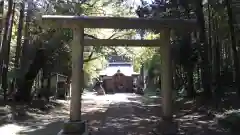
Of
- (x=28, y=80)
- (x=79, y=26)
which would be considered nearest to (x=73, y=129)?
(x=79, y=26)

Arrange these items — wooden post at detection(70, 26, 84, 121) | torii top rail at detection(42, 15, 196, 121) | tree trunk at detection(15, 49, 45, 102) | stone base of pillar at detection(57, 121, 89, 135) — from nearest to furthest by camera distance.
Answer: stone base of pillar at detection(57, 121, 89, 135) → torii top rail at detection(42, 15, 196, 121) → wooden post at detection(70, 26, 84, 121) → tree trunk at detection(15, 49, 45, 102)

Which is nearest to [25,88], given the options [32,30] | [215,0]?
[32,30]

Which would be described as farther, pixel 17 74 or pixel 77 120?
pixel 17 74

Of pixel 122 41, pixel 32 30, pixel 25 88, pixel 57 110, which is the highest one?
pixel 32 30

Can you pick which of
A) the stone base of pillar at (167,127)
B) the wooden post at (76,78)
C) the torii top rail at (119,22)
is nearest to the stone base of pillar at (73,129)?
the wooden post at (76,78)

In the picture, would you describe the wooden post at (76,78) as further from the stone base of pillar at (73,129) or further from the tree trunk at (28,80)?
the tree trunk at (28,80)

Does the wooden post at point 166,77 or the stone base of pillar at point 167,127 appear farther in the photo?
the wooden post at point 166,77

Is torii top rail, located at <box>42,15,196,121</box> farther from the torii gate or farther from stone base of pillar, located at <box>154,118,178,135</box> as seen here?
stone base of pillar, located at <box>154,118,178,135</box>

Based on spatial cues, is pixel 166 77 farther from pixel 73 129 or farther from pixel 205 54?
pixel 205 54

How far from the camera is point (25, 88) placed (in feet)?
64.8

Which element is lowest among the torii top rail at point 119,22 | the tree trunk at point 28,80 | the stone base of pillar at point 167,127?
the stone base of pillar at point 167,127

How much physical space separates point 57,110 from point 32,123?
5619 mm

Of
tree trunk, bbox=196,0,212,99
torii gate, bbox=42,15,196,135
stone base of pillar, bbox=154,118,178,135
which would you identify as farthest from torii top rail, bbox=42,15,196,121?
tree trunk, bbox=196,0,212,99

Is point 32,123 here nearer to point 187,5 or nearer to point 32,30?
point 32,30
